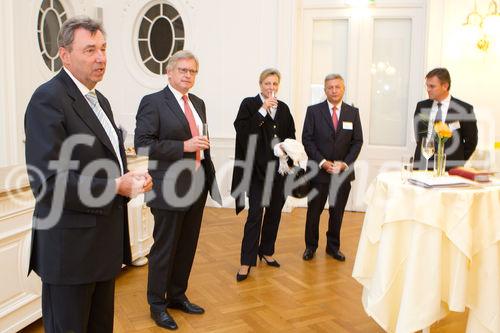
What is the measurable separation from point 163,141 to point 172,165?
0.18 metres

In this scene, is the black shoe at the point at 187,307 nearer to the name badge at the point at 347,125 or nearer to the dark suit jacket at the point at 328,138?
the dark suit jacket at the point at 328,138

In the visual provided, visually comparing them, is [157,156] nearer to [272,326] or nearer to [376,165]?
[272,326]

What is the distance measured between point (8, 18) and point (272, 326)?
479cm

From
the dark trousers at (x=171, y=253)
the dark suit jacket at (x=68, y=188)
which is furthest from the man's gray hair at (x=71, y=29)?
the dark trousers at (x=171, y=253)

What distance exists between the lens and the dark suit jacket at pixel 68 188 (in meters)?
1.72

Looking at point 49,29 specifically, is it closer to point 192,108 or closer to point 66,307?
point 192,108

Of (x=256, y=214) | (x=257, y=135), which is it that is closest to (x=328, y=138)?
(x=257, y=135)

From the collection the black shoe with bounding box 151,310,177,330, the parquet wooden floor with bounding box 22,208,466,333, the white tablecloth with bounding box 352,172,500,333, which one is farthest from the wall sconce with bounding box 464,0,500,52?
the black shoe with bounding box 151,310,177,330

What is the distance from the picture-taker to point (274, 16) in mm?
6414

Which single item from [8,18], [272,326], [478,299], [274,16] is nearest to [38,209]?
[272,326]

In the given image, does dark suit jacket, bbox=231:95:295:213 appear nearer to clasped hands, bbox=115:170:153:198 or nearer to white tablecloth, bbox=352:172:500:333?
white tablecloth, bbox=352:172:500:333

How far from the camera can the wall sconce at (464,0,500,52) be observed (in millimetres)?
5605

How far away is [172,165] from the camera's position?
3.03 m

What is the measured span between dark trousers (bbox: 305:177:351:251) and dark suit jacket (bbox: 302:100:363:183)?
0.26ft
